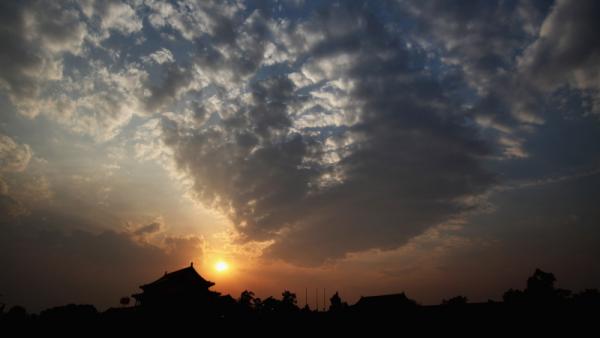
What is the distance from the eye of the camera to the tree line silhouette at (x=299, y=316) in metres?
23.1

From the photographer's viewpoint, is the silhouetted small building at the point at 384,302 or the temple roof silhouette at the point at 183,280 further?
the silhouetted small building at the point at 384,302

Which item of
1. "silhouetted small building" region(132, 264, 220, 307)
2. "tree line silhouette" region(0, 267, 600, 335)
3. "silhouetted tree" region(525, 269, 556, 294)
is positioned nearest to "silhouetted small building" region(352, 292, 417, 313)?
"tree line silhouette" region(0, 267, 600, 335)

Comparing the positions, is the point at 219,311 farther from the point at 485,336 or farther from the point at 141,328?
the point at 485,336

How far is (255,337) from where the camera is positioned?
28531mm

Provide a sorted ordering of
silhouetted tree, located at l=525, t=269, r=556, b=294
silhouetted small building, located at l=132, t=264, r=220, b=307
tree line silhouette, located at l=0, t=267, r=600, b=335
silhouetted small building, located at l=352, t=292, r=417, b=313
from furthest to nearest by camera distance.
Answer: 1. silhouetted tree, located at l=525, t=269, r=556, b=294
2. silhouetted small building, located at l=352, t=292, r=417, b=313
3. silhouetted small building, located at l=132, t=264, r=220, b=307
4. tree line silhouette, located at l=0, t=267, r=600, b=335

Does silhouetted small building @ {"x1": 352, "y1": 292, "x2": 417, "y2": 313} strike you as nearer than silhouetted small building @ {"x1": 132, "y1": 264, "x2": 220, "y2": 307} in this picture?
No

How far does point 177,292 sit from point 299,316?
13438 millimetres

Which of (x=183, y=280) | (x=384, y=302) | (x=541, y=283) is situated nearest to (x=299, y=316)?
(x=183, y=280)

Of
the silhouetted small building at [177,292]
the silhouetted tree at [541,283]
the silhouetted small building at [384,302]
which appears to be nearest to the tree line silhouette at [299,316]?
the silhouetted small building at [177,292]

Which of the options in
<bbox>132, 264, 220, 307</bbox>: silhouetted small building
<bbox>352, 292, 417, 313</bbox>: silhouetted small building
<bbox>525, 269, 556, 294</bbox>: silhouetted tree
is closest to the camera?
<bbox>132, 264, 220, 307</bbox>: silhouetted small building

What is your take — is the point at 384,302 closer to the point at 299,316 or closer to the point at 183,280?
the point at 299,316

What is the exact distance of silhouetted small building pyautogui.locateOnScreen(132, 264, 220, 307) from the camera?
3300cm

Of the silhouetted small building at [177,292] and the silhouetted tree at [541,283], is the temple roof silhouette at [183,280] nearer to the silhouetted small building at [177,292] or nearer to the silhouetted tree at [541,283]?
the silhouetted small building at [177,292]

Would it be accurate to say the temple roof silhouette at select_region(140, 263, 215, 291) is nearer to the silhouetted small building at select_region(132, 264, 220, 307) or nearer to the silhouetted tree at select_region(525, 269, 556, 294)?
the silhouetted small building at select_region(132, 264, 220, 307)
